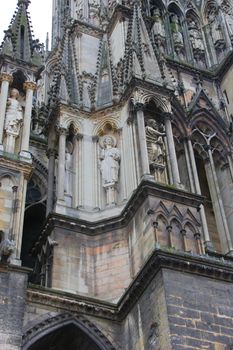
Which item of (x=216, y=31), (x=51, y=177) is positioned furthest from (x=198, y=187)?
(x=216, y=31)

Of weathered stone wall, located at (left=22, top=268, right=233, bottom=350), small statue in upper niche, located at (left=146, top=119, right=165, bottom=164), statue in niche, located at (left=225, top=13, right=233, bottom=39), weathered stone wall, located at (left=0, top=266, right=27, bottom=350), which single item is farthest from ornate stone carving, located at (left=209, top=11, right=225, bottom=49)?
weathered stone wall, located at (left=0, top=266, right=27, bottom=350)

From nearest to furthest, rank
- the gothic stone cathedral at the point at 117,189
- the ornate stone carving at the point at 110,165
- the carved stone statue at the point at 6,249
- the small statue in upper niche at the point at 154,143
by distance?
the carved stone statue at the point at 6,249 → the gothic stone cathedral at the point at 117,189 → the small statue in upper niche at the point at 154,143 → the ornate stone carving at the point at 110,165

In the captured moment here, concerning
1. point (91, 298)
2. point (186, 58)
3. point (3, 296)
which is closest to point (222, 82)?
point (186, 58)

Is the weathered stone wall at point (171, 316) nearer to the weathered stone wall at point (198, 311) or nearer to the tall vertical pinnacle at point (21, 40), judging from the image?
the weathered stone wall at point (198, 311)

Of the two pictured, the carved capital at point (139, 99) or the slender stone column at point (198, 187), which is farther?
the carved capital at point (139, 99)

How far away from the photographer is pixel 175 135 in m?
19.2

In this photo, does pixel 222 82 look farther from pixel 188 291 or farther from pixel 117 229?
pixel 188 291

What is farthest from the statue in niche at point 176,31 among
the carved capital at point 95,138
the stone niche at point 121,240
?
the stone niche at point 121,240

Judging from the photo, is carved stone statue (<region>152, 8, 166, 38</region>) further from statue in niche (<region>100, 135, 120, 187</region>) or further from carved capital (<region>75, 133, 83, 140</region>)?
statue in niche (<region>100, 135, 120, 187</region>)

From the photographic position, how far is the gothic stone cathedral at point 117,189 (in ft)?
40.5

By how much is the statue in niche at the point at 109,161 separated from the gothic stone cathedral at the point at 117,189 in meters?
0.03

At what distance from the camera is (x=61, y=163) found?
657 inches

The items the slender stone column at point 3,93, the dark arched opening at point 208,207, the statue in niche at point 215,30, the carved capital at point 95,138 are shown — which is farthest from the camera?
the statue in niche at point 215,30

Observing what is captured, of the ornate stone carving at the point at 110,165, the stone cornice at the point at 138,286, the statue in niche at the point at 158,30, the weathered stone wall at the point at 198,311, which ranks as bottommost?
the weathered stone wall at the point at 198,311
